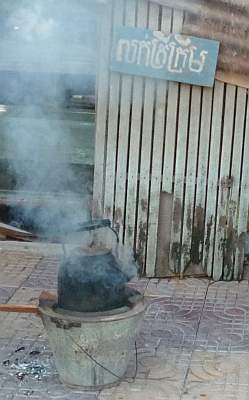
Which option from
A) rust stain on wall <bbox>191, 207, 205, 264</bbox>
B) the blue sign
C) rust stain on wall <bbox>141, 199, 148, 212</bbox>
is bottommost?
rust stain on wall <bbox>191, 207, 205, 264</bbox>

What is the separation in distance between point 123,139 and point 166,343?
2254 millimetres

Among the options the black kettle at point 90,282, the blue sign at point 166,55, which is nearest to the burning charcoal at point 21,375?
the black kettle at point 90,282

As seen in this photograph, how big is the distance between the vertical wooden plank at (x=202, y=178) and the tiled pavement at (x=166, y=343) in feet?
1.14

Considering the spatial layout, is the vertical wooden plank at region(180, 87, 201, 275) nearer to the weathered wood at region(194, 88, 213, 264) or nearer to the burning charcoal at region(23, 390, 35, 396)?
the weathered wood at region(194, 88, 213, 264)

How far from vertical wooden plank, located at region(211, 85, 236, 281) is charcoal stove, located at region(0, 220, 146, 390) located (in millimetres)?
2421

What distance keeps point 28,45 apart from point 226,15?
74.6 inches

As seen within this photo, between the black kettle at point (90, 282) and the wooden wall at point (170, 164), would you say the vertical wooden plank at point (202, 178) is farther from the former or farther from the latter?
the black kettle at point (90, 282)

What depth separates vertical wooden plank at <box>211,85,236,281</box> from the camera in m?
6.82

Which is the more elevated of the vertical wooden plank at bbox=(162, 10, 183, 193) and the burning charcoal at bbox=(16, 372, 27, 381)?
the vertical wooden plank at bbox=(162, 10, 183, 193)

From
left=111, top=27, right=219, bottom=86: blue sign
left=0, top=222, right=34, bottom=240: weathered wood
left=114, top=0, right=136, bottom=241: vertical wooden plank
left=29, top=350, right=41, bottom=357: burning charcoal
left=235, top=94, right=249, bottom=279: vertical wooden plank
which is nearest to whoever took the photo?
left=29, top=350, right=41, bottom=357: burning charcoal

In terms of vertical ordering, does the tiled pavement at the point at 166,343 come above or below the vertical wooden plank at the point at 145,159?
below

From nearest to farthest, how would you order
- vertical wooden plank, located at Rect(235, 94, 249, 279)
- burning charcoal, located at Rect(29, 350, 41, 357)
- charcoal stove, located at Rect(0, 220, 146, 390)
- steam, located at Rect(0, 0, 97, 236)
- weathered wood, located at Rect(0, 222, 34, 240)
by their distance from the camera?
charcoal stove, located at Rect(0, 220, 146, 390), burning charcoal, located at Rect(29, 350, 41, 357), steam, located at Rect(0, 0, 97, 236), vertical wooden plank, located at Rect(235, 94, 249, 279), weathered wood, located at Rect(0, 222, 34, 240)

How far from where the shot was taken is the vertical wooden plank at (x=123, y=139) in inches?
266

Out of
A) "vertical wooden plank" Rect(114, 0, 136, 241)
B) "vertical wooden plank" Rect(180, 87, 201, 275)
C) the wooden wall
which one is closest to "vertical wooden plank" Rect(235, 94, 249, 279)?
the wooden wall
